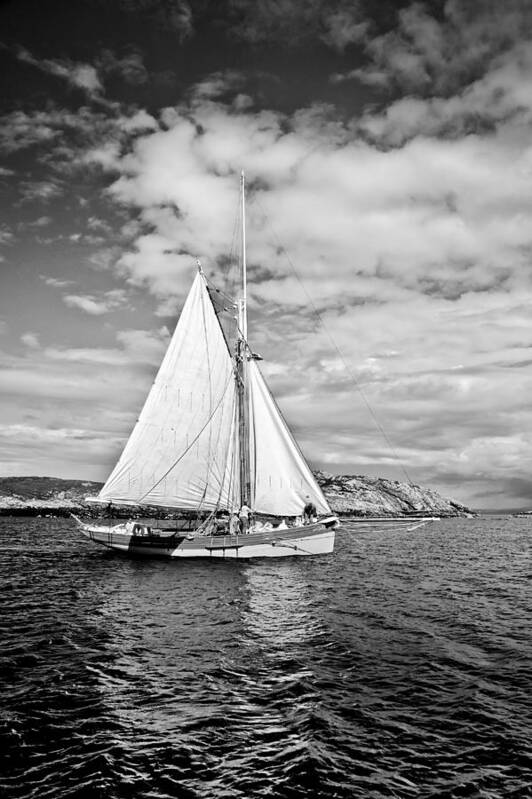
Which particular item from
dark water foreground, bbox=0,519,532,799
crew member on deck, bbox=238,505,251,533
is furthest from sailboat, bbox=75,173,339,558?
dark water foreground, bbox=0,519,532,799

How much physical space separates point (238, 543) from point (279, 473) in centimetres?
741

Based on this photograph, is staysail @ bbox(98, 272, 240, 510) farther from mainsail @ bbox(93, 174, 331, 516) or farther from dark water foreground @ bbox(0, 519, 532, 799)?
dark water foreground @ bbox(0, 519, 532, 799)

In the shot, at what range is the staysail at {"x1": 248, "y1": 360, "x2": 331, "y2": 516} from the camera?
47.7m

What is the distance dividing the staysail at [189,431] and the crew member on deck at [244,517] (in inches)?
40.1

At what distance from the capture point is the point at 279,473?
4762cm

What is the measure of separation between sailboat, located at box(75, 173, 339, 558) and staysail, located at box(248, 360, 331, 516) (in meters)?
0.10

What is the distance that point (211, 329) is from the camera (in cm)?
4991

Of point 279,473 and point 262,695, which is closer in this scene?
point 262,695

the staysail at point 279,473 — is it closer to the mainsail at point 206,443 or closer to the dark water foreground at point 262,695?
the mainsail at point 206,443

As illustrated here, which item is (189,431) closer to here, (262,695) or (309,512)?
(309,512)

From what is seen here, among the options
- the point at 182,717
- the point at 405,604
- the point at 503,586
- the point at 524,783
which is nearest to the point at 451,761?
the point at 524,783

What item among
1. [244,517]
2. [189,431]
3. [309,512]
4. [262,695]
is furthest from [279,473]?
[262,695]

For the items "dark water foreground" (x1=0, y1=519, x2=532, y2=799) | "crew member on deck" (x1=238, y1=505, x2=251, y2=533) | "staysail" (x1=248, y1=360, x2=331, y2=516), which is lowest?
"dark water foreground" (x1=0, y1=519, x2=532, y2=799)

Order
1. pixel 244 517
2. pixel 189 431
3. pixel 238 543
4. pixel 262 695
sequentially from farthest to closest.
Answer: pixel 189 431
pixel 244 517
pixel 238 543
pixel 262 695
